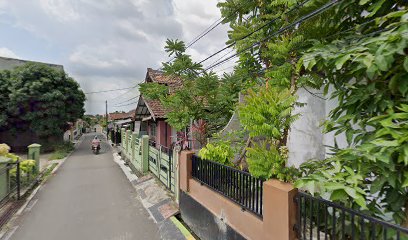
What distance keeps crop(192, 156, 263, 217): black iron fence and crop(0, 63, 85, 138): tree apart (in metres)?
16.9

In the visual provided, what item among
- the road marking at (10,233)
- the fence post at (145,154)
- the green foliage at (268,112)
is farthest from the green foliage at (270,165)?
the fence post at (145,154)

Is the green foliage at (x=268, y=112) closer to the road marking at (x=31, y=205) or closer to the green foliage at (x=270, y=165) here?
the green foliage at (x=270, y=165)

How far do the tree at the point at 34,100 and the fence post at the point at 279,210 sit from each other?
62.5 ft

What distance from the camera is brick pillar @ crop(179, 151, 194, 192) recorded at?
588cm

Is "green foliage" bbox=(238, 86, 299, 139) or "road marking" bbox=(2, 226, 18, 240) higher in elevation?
"green foliage" bbox=(238, 86, 299, 139)

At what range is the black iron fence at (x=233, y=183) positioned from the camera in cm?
359

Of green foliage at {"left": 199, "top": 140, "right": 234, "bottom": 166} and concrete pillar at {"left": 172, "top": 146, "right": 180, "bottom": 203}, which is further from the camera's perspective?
concrete pillar at {"left": 172, "top": 146, "right": 180, "bottom": 203}

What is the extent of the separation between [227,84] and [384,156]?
578cm

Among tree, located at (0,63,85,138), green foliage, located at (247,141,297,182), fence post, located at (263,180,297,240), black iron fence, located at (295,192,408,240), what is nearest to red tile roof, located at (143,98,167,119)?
tree, located at (0,63,85,138)

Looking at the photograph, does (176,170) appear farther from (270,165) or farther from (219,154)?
(270,165)

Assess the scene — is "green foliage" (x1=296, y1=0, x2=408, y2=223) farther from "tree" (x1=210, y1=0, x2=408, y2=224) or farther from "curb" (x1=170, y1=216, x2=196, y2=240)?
"curb" (x1=170, y1=216, x2=196, y2=240)

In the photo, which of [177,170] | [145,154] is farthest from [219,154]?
[145,154]

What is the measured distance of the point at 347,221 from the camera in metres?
2.30

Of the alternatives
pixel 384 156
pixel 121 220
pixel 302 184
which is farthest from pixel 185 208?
pixel 384 156
